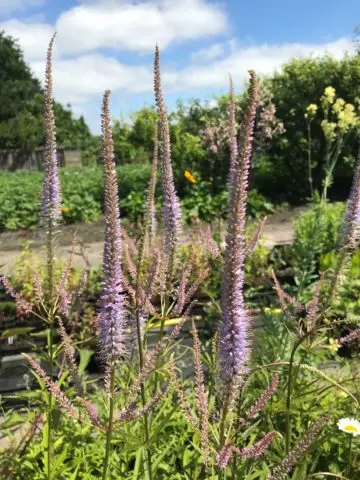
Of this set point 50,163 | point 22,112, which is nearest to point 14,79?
point 22,112

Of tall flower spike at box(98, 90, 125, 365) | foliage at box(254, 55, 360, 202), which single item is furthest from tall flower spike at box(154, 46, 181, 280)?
foliage at box(254, 55, 360, 202)

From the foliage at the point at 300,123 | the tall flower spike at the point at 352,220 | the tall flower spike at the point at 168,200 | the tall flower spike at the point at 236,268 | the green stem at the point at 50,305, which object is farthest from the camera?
the foliage at the point at 300,123

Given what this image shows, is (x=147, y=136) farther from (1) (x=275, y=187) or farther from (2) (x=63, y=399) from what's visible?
(2) (x=63, y=399)

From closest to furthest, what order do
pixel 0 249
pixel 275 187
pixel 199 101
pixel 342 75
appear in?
pixel 0 249, pixel 342 75, pixel 275 187, pixel 199 101

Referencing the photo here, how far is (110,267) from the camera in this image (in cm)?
155

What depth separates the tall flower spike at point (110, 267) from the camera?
1.42m

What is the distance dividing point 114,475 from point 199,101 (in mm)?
16765

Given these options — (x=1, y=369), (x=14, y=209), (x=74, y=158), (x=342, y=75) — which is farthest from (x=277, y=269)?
(x=74, y=158)

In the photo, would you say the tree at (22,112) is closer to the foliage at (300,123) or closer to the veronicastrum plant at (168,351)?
the foliage at (300,123)

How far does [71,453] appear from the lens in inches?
122

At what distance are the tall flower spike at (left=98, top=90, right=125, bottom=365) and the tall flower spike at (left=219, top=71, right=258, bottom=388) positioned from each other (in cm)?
33

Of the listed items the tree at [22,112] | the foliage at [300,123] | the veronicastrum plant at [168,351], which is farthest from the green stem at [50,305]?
the tree at [22,112]

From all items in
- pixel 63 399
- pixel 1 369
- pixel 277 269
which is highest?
pixel 63 399

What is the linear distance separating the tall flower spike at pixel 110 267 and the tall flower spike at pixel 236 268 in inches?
12.9
